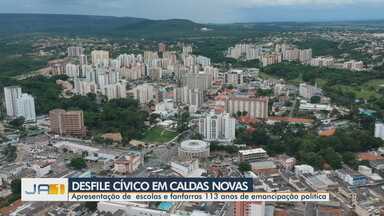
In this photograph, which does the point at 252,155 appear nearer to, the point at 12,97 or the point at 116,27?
the point at 12,97

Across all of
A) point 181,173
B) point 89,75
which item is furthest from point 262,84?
point 181,173

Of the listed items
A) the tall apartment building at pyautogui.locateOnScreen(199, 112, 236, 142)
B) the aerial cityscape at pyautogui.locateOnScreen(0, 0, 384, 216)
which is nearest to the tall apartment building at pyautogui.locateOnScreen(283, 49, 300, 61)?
the aerial cityscape at pyautogui.locateOnScreen(0, 0, 384, 216)

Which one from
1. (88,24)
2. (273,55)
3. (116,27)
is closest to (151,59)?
(273,55)

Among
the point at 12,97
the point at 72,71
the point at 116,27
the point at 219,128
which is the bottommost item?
the point at 219,128

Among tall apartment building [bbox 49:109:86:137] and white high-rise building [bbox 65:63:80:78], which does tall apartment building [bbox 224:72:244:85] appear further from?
tall apartment building [bbox 49:109:86:137]

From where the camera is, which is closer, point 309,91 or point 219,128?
point 219,128

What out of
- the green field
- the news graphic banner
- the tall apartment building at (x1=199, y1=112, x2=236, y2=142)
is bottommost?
the green field

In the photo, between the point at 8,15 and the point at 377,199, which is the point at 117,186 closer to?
the point at 377,199
